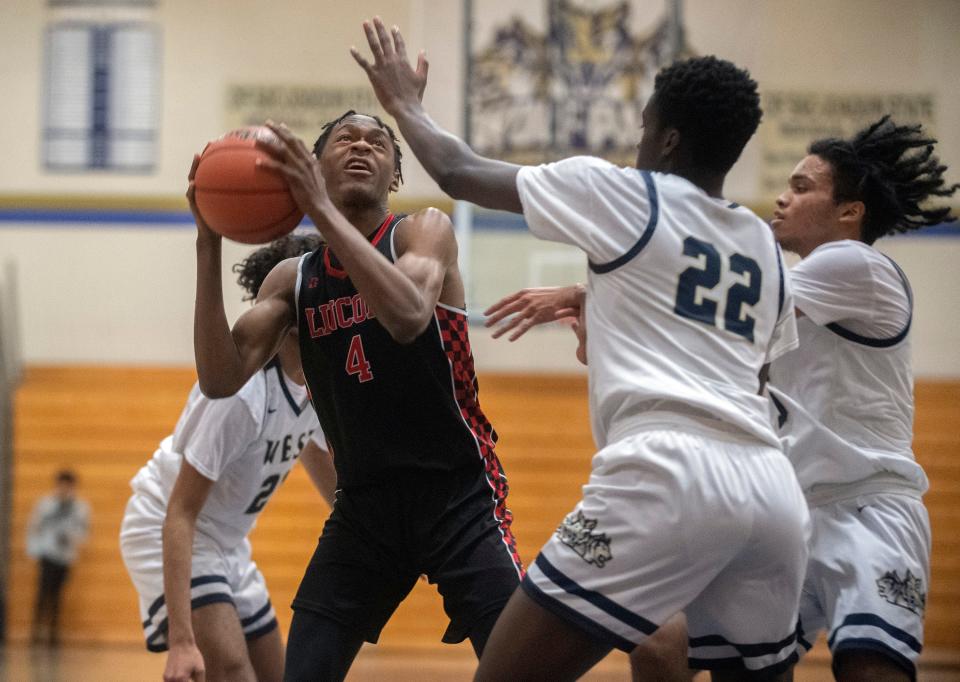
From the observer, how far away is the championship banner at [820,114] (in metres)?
11.3

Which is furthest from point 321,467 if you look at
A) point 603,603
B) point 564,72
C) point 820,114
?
point 820,114

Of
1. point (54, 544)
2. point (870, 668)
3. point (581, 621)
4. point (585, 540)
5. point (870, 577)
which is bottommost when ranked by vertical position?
point (54, 544)

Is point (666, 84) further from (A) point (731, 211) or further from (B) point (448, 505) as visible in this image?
(B) point (448, 505)

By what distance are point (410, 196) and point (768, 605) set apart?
8755mm

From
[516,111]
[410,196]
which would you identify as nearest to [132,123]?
[410,196]

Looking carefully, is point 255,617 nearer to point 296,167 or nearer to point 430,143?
point 296,167

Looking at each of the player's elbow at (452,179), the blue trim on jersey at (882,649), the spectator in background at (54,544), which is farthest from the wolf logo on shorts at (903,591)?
the spectator in background at (54,544)

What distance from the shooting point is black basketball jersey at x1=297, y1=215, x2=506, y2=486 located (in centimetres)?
331

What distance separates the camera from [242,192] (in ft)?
10.0

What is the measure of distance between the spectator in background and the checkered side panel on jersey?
8.01m

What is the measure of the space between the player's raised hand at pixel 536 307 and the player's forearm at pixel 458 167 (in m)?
0.47

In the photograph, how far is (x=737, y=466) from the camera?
2.61 m

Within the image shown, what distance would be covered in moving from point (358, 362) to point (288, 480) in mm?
7580

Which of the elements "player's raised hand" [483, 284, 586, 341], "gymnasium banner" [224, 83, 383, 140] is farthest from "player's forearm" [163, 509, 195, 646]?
"gymnasium banner" [224, 83, 383, 140]
